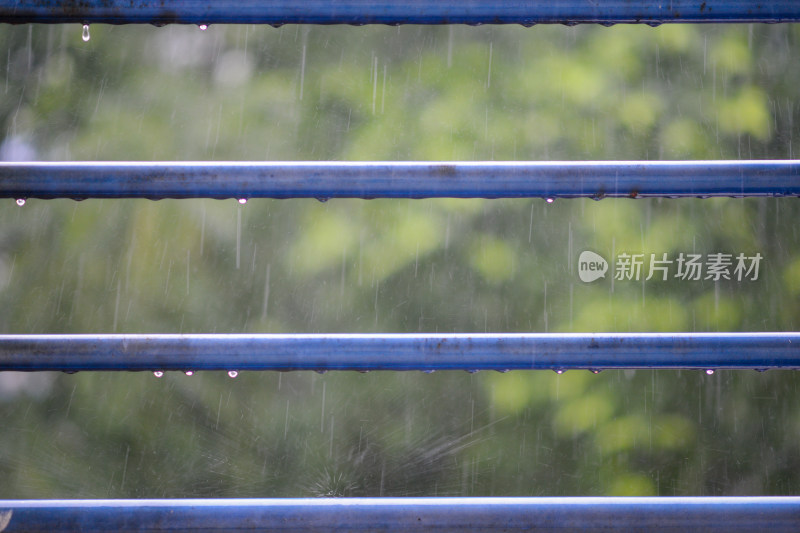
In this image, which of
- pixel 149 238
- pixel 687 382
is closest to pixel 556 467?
pixel 687 382

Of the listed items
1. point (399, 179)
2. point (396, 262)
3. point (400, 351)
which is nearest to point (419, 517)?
point (400, 351)

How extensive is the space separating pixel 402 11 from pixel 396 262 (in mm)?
3830

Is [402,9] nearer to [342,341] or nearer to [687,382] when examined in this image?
[342,341]

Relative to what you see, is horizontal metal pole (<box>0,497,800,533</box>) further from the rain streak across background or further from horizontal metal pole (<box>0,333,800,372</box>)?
the rain streak across background

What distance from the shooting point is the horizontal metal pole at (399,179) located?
1105 millimetres

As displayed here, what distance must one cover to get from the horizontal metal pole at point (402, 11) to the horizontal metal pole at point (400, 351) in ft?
1.76

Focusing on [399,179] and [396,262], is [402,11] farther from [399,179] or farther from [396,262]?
[396,262]

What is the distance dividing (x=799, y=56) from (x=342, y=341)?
5.35 metres

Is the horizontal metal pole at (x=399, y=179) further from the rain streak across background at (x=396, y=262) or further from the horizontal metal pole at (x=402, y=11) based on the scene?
the rain streak across background at (x=396, y=262)

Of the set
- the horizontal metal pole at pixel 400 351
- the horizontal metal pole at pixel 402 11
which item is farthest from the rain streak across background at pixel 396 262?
the horizontal metal pole at pixel 400 351

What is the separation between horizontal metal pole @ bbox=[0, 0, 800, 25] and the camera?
116 cm

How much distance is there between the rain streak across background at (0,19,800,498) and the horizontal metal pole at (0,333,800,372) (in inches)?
150

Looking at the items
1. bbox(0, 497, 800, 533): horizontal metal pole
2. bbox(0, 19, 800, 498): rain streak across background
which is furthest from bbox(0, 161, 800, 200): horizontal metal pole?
bbox(0, 19, 800, 498): rain streak across background

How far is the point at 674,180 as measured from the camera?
1112 mm
